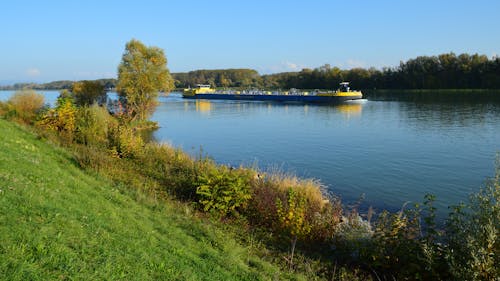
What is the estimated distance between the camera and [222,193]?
10.8 meters

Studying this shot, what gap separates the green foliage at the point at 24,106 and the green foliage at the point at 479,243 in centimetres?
2076

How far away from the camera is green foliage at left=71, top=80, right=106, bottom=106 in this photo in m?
40.4

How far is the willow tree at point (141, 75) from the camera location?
3816 cm

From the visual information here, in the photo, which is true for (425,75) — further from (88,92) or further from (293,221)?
(293,221)

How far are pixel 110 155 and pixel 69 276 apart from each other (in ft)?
36.5

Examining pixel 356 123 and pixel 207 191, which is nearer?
pixel 207 191

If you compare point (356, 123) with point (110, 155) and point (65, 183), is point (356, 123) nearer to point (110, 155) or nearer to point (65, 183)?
point (110, 155)

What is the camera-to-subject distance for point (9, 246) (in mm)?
4539

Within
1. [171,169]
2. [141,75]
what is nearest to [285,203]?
[171,169]

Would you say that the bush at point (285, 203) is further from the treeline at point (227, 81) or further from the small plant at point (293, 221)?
the treeline at point (227, 81)

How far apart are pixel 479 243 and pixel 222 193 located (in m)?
6.20

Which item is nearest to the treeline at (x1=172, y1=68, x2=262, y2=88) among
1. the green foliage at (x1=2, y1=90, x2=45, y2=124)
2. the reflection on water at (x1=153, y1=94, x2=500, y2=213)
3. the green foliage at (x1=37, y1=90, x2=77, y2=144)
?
the reflection on water at (x1=153, y1=94, x2=500, y2=213)

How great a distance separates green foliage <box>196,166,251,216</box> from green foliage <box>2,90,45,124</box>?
14.5 meters

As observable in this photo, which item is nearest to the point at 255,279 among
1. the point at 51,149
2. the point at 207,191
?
the point at 207,191
